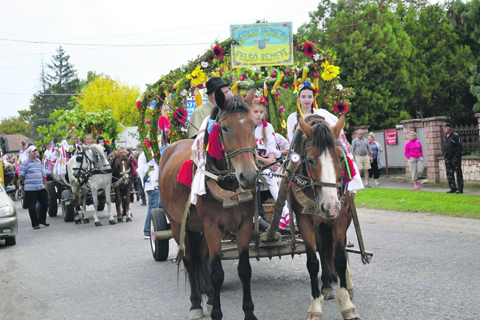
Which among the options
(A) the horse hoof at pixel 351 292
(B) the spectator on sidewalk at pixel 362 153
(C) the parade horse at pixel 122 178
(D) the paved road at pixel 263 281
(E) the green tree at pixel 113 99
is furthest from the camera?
(E) the green tree at pixel 113 99

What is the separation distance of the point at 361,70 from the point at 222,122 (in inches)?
842

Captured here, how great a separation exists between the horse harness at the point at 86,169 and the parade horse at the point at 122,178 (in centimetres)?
51

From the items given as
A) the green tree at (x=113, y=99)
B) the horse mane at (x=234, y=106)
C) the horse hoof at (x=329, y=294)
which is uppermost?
the green tree at (x=113, y=99)

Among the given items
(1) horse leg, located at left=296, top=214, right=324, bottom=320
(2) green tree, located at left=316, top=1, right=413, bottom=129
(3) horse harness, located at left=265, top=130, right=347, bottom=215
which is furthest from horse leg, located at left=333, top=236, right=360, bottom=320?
(2) green tree, located at left=316, top=1, right=413, bottom=129

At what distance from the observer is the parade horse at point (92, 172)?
14.2 meters

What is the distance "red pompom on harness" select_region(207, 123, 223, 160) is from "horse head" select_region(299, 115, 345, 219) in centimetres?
77

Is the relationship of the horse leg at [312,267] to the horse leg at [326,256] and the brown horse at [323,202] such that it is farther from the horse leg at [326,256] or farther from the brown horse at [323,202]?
the horse leg at [326,256]

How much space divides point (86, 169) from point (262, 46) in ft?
25.6

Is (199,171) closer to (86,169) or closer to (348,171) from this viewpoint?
(348,171)

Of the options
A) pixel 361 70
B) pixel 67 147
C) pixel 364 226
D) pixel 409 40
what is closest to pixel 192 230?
pixel 364 226

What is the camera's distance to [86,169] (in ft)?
47.1

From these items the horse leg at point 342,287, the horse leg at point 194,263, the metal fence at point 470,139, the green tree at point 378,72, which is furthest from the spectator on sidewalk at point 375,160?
the horse leg at point 342,287

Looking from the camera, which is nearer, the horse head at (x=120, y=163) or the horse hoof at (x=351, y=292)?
the horse hoof at (x=351, y=292)

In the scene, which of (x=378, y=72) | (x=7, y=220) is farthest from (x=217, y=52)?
(x=378, y=72)
